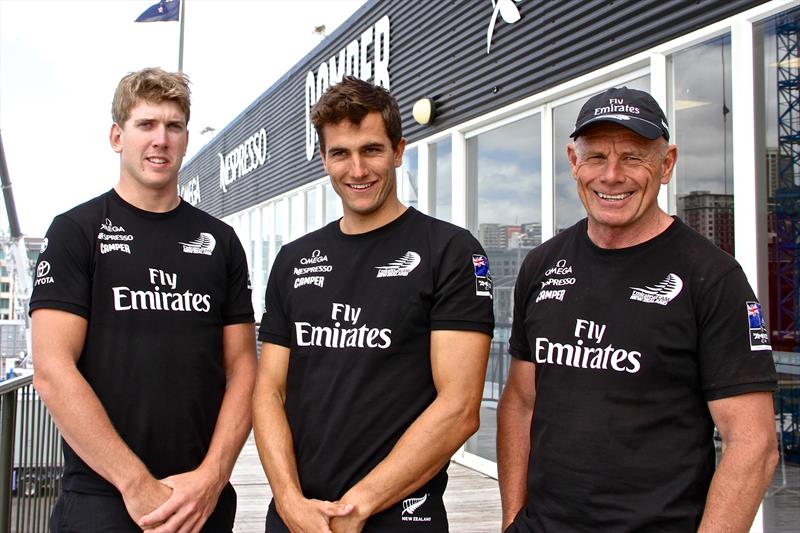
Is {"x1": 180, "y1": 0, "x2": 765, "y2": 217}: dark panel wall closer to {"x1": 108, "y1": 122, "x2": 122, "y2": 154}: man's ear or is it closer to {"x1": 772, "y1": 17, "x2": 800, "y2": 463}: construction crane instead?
{"x1": 772, "y1": 17, "x2": 800, "y2": 463}: construction crane

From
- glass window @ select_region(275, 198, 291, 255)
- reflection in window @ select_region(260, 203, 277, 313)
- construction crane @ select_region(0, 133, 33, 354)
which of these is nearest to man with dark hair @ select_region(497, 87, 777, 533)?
glass window @ select_region(275, 198, 291, 255)

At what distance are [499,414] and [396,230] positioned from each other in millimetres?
608

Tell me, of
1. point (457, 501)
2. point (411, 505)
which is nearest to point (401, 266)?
point (411, 505)

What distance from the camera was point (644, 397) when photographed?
5.95 feet

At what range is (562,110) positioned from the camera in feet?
17.0

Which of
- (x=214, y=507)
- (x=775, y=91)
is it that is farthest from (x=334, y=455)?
(x=775, y=91)

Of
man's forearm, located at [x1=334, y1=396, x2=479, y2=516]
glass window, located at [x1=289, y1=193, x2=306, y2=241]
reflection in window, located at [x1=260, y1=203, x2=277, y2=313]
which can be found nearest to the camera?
man's forearm, located at [x1=334, y1=396, x2=479, y2=516]

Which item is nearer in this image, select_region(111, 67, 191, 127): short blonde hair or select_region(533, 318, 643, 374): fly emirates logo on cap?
select_region(533, 318, 643, 374): fly emirates logo on cap

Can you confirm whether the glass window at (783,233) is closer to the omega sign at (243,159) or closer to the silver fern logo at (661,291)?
the silver fern logo at (661,291)

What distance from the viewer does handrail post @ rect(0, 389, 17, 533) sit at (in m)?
3.73

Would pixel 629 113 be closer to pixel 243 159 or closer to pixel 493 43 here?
pixel 493 43

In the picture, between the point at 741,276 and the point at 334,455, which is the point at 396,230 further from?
the point at 741,276

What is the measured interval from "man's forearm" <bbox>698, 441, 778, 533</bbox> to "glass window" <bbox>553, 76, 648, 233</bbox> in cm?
331

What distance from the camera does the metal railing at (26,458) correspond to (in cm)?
375
